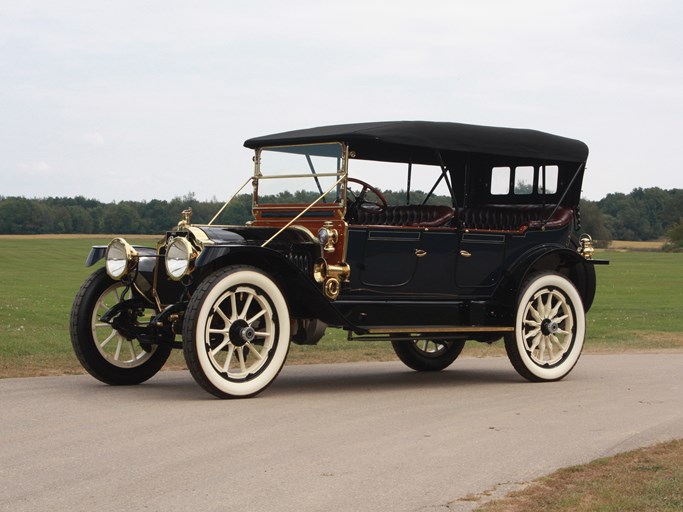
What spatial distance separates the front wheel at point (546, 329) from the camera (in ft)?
39.5

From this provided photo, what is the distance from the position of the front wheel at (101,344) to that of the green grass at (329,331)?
1334mm

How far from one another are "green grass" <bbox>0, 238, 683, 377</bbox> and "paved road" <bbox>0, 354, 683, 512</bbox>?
6.82 feet

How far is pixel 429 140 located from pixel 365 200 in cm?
102

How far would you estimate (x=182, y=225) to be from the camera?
11.1 m

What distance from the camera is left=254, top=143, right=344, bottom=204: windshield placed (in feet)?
38.2

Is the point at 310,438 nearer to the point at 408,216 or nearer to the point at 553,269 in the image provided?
the point at 408,216

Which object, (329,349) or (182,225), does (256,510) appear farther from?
(329,349)

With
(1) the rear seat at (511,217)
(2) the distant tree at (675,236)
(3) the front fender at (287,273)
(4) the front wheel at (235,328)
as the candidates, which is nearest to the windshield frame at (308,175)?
(3) the front fender at (287,273)

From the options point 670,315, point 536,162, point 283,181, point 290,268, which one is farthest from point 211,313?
point 670,315

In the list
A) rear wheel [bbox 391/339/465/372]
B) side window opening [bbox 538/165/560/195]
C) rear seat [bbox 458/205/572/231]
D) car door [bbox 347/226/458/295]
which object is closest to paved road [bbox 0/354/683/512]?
rear wheel [bbox 391/339/465/372]

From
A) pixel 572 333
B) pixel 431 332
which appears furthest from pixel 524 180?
pixel 431 332

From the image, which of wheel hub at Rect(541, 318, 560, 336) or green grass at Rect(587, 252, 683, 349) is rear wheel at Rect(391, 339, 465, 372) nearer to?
wheel hub at Rect(541, 318, 560, 336)

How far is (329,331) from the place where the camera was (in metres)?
20.1

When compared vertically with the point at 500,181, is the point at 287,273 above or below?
below
